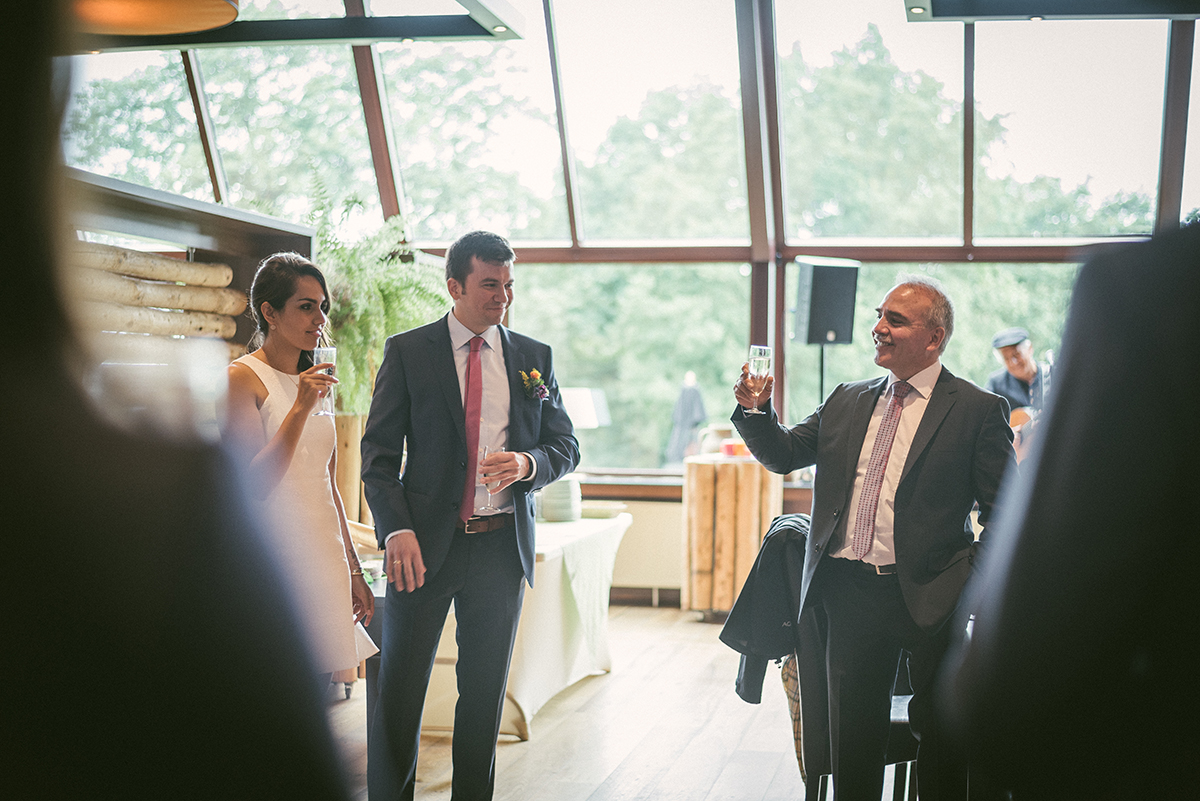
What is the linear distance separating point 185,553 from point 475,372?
2.15 metres

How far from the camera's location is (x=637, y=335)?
7711 millimetres

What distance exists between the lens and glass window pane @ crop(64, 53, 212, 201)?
7324 millimetres

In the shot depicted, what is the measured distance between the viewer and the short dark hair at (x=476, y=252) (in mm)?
2754

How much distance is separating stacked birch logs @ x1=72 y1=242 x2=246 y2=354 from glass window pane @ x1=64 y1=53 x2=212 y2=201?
12.2ft

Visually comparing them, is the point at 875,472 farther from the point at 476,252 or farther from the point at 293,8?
the point at 293,8

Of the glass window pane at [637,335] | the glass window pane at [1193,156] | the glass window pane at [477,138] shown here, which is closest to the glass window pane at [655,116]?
the glass window pane at [477,138]

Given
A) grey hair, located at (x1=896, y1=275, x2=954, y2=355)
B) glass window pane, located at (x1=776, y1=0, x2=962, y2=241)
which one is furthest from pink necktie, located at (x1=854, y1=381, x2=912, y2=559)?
glass window pane, located at (x1=776, y1=0, x2=962, y2=241)

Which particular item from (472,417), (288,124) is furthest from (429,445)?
(288,124)

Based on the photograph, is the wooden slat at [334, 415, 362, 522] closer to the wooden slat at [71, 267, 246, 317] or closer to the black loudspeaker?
the wooden slat at [71, 267, 246, 317]

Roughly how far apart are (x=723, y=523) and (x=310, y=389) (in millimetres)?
4551

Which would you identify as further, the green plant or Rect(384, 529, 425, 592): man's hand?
the green plant

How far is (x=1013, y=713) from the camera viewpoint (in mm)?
1046

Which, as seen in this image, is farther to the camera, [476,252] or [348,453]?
[348,453]

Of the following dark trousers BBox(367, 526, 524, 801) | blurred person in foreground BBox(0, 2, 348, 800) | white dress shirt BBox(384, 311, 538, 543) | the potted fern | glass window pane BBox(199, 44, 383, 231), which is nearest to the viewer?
blurred person in foreground BBox(0, 2, 348, 800)
